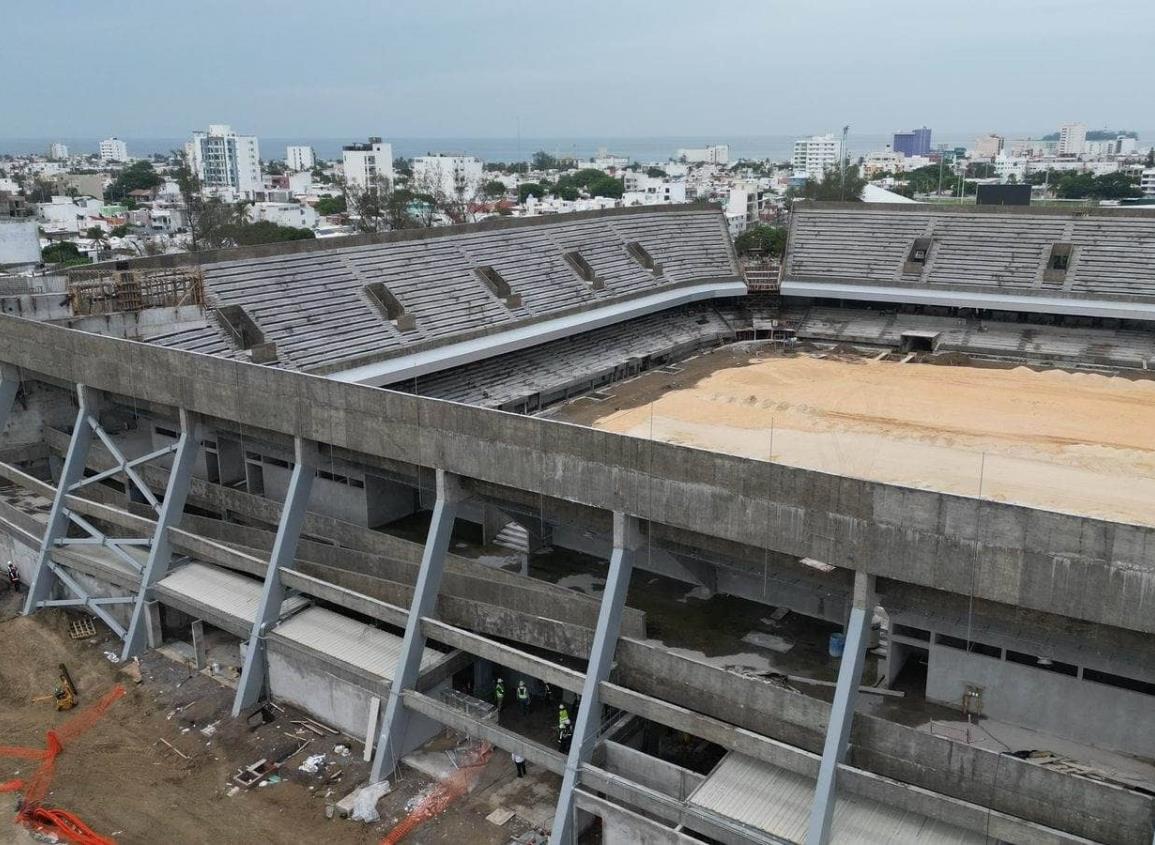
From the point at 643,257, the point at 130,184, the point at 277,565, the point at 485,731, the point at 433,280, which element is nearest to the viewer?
the point at 485,731

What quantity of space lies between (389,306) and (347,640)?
14204mm

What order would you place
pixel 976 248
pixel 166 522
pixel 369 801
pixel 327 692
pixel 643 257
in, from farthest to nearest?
pixel 643 257 → pixel 976 248 → pixel 166 522 → pixel 327 692 → pixel 369 801

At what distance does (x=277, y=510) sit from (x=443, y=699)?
605 cm

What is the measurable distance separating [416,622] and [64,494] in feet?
33.3

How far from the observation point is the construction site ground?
14438 mm

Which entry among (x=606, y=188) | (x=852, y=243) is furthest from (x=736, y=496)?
(x=606, y=188)

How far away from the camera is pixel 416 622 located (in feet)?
51.5

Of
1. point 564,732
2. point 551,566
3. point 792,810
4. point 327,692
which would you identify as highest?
point 551,566

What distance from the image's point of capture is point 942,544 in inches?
447

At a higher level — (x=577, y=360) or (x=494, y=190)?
(x=494, y=190)

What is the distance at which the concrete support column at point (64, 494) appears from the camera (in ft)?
67.7

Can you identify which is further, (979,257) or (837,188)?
(837,188)

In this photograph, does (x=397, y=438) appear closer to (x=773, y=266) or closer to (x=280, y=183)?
(x=773, y=266)

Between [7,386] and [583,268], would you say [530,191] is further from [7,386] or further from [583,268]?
[7,386]
